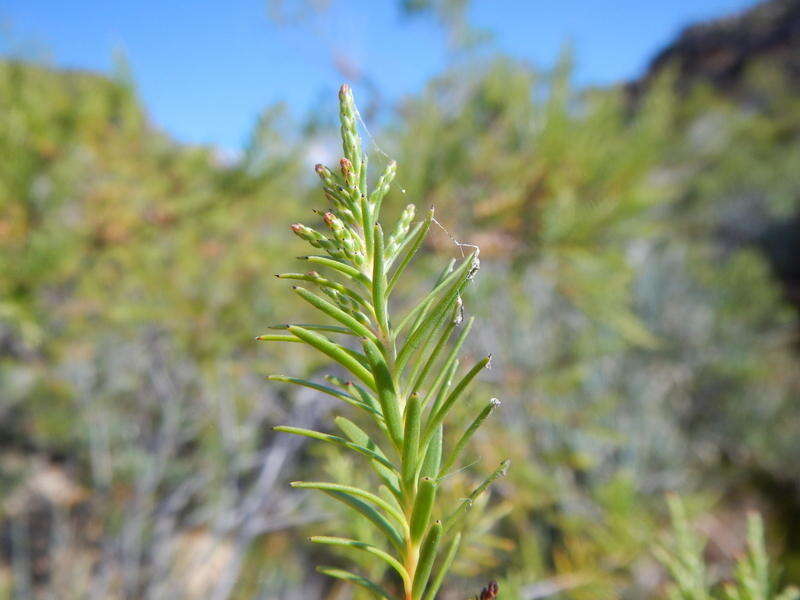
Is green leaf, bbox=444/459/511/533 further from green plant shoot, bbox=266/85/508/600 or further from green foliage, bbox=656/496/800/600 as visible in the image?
green foliage, bbox=656/496/800/600

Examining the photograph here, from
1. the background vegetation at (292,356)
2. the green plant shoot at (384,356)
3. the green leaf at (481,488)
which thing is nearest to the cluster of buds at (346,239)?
the green plant shoot at (384,356)

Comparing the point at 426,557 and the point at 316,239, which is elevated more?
the point at 316,239

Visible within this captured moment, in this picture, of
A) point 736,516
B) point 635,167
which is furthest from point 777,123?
point 635,167

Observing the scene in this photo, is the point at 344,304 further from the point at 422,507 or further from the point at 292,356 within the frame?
the point at 292,356

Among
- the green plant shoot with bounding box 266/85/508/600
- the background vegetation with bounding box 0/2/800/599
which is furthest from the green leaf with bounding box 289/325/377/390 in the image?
the background vegetation with bounding box 0/2/800/599

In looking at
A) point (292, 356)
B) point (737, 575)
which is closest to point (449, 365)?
point (737, 575)

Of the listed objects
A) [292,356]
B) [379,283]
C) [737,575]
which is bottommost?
[737,575]
